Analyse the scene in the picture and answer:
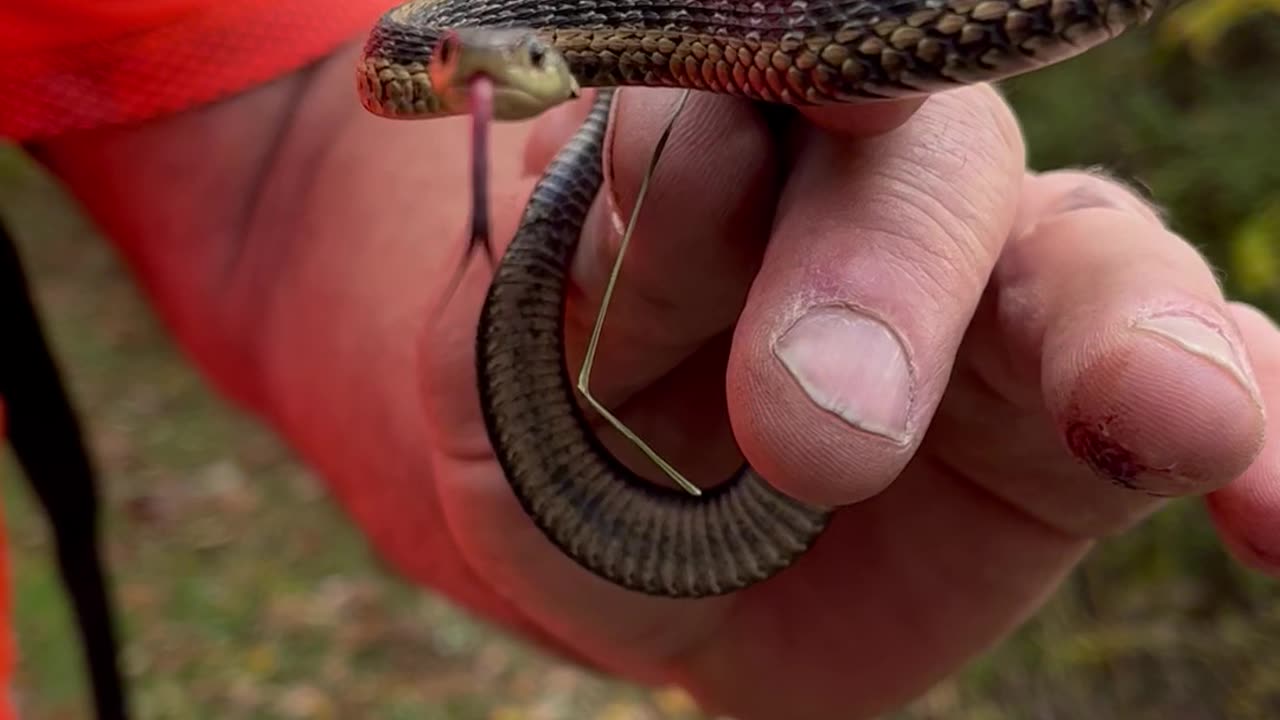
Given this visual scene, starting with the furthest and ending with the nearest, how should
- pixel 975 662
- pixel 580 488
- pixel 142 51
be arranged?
1. pixel 975 662
2. pixel 142 51
3. pixel 580 488

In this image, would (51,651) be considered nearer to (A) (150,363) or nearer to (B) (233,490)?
(B) (233,490)

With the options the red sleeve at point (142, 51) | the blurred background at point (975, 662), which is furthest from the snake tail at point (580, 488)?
the blurred background at point (975, 662)

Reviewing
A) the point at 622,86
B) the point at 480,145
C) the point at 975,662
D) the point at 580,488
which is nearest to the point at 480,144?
the point at 480,145

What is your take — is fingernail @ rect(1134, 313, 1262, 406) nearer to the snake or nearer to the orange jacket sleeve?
the snake

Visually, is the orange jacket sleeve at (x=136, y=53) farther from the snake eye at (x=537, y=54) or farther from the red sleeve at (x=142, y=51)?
the snake eye at (x=537, y=54)

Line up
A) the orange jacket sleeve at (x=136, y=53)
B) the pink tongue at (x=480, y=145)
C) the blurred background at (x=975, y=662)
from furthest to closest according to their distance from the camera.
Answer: the blurred background at (x=975, y=662), the orange jacket sleeve at (x=136, y=53), the pink tongue at (x=480, y=145)

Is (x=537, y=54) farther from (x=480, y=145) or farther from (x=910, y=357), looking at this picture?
(x=910, y=357)

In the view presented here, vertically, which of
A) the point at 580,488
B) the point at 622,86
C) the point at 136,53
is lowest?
the point at 580,488

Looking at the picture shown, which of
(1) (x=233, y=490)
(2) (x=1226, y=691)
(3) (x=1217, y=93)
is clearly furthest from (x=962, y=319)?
(1) (x=233, y=490)
